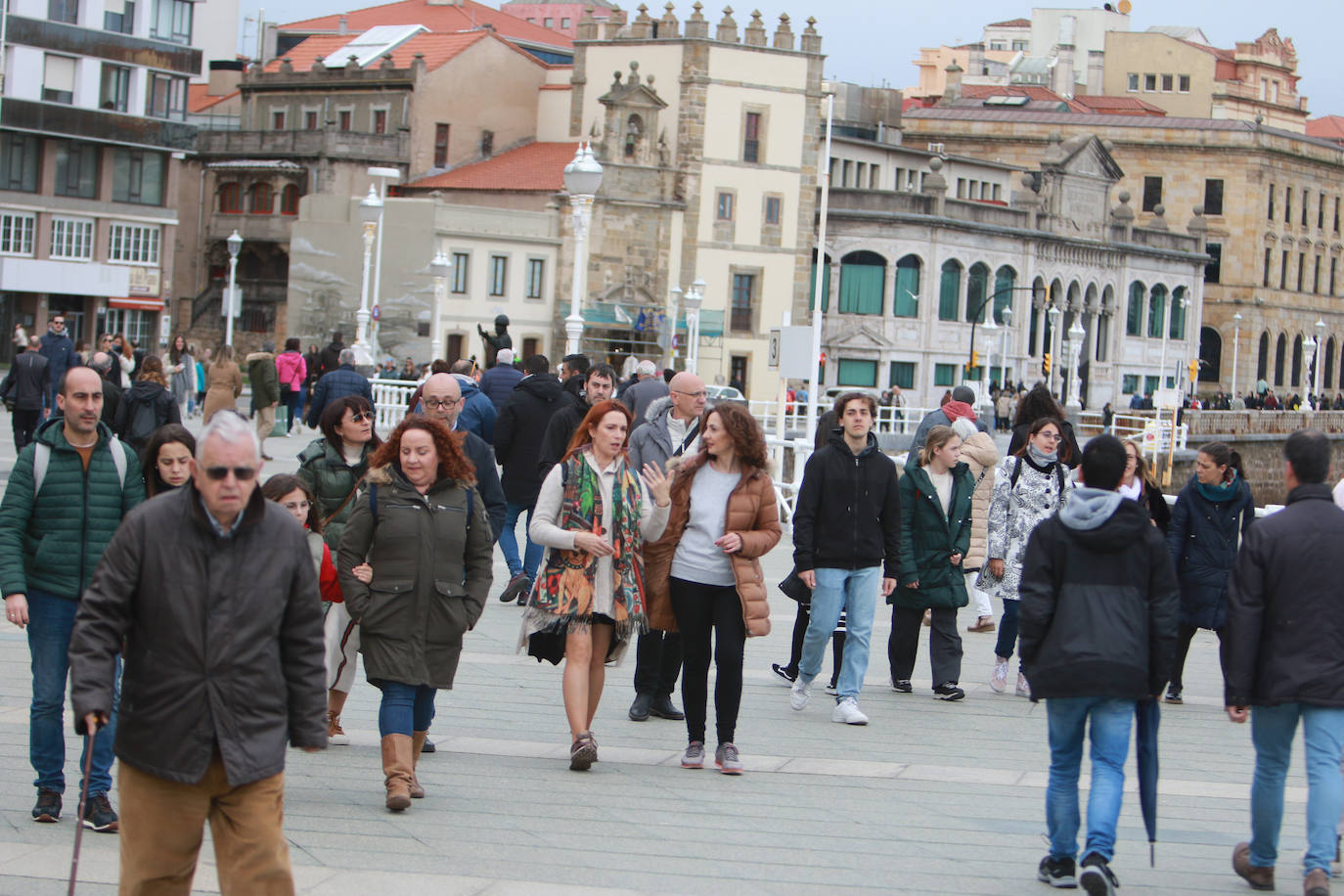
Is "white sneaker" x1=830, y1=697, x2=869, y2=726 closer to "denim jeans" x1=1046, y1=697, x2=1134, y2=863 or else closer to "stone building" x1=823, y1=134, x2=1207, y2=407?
"denim jeans" x1=1046, y1=697, x2=1134, y2=863

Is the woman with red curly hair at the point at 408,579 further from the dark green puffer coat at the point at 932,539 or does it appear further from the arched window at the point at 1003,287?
the arched window at the point at 1003,287


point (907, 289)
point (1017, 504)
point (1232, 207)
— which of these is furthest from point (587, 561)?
point (1232, 207)

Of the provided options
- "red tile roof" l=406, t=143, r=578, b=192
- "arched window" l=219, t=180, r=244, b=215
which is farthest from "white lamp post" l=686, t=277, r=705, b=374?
"arched window" l=219, t=180, r=244, b=215

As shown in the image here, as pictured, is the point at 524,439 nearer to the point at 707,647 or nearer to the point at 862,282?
the point at 707,647

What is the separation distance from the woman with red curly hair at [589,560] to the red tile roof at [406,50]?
5618 cm

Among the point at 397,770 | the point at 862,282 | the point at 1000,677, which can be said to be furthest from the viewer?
the point at 862,282

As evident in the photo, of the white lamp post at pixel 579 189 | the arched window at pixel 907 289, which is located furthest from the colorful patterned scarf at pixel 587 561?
the arched window at pixel 907 289

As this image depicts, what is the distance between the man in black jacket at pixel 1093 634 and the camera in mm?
6414

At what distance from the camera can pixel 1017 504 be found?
10906mm

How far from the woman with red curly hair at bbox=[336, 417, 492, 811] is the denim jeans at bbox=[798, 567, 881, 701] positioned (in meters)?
2.87

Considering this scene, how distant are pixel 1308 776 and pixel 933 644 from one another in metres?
4.37

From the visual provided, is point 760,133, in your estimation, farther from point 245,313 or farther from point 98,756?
point 98,756

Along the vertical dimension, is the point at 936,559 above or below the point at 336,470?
below

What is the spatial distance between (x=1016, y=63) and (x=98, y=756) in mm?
93565
